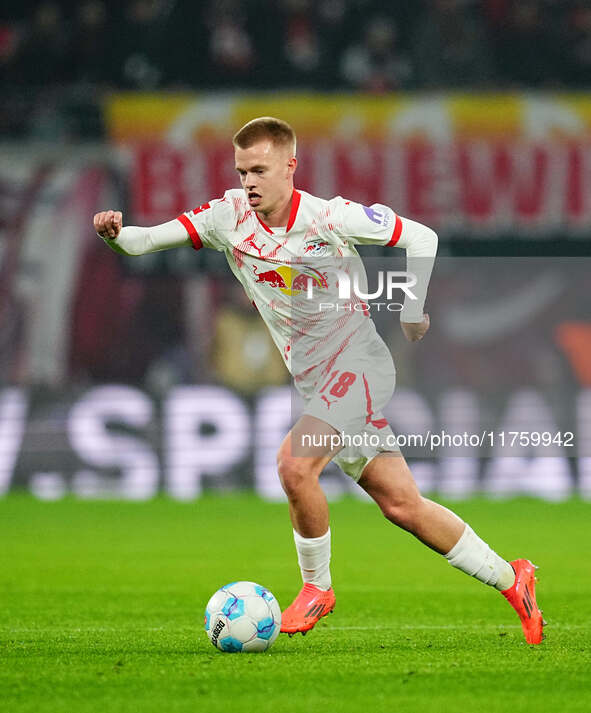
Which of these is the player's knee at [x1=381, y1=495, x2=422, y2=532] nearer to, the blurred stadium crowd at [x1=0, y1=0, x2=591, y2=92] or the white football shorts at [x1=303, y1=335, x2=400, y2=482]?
the white football shorts at [x1=303, y1=335, x2=400, y2=482]

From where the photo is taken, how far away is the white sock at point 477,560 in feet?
17.1

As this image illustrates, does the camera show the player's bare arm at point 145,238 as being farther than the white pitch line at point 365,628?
No

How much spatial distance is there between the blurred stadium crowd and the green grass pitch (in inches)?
242

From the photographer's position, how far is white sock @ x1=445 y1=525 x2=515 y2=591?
5199mm

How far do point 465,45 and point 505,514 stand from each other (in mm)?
6514

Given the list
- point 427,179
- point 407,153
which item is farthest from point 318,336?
point 407,153

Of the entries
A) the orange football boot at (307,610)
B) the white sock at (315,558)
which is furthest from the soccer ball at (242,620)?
the white sock at (315,558)

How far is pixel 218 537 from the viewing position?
32.9 ft

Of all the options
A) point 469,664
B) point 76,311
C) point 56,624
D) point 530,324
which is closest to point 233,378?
point 76,311

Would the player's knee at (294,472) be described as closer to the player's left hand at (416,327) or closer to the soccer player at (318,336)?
the soccer player at (318,336)

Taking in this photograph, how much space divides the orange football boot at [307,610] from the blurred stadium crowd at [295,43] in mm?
10853

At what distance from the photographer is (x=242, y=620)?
4.97m

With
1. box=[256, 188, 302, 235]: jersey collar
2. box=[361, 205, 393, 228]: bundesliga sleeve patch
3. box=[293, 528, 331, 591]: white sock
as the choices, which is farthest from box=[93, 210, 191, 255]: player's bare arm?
box=[293, 528, 331, 591]: white sock

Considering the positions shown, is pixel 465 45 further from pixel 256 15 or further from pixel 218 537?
pixel 218 537
